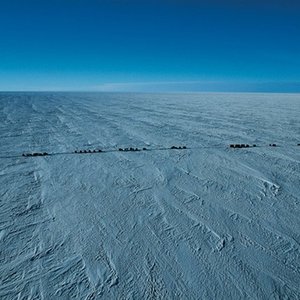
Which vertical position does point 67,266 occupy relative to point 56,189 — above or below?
above

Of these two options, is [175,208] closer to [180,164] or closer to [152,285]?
[152,285]

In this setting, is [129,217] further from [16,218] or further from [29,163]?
[29,163]

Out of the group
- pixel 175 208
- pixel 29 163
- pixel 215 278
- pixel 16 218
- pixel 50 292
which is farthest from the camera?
pixel 29 163

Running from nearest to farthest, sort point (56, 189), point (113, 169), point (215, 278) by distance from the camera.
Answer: point (215, 278)
point (56, 189)
point (113, 169)

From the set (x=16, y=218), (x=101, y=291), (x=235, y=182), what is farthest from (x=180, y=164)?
(x=101, y=291)

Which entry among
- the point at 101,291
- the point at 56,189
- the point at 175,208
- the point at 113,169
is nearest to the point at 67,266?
the point at 101,291

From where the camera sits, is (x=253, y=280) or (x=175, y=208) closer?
(x=253, y=280)
